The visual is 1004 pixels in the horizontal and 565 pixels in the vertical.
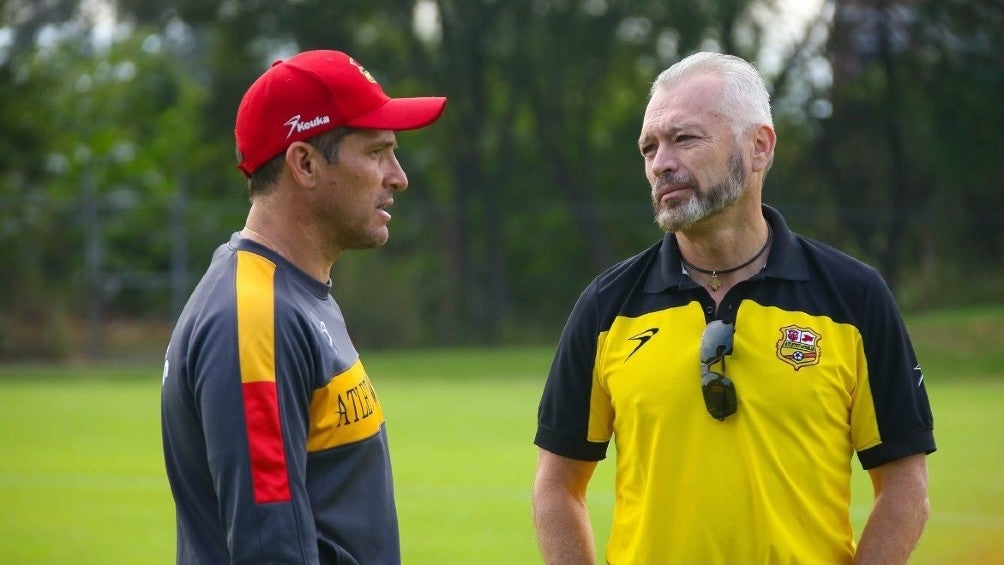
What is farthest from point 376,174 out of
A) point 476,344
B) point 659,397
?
point 476,344

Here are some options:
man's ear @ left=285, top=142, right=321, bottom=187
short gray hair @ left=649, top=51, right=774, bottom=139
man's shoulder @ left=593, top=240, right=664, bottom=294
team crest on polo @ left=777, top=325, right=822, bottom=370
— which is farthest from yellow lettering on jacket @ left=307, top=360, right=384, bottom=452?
short gray hair @ left=649, top=51, right=774, bottom=139

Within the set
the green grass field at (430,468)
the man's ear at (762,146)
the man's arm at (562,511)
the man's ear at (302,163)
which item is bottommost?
the green grass field at (430,468)

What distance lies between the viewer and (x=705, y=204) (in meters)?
3.61

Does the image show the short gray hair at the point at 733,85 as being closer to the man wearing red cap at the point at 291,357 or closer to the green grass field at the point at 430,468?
the man wearing red cap at the point at 291,357

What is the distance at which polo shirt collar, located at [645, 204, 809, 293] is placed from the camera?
11.8 ft

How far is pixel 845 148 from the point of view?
35.4 meters

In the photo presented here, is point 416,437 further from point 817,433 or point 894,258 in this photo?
point 894,258

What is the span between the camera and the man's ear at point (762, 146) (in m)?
3.72

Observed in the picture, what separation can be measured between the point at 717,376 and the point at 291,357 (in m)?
1.02

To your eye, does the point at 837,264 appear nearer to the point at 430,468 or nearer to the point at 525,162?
the point at 430,468

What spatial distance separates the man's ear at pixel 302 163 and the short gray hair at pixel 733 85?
929 millimetres

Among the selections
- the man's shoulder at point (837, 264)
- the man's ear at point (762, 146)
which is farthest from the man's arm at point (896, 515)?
the man's ear at point (762, 146)

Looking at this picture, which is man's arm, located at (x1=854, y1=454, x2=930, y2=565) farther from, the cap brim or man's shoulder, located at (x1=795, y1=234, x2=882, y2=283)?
the cap brim

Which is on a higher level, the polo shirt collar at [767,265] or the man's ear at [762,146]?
the man's ear at [762,146]
